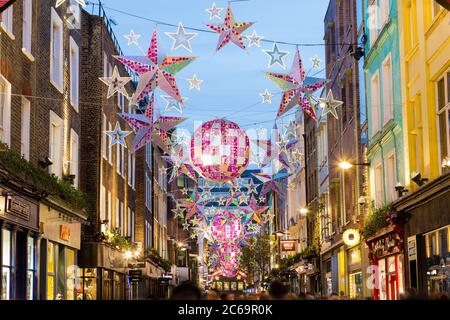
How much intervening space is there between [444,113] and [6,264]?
37.6 feet

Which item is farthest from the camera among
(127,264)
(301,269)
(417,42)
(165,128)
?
(301,269)

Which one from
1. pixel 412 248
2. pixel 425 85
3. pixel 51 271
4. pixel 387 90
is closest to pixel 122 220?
pixel 51 271

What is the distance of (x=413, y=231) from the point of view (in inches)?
995

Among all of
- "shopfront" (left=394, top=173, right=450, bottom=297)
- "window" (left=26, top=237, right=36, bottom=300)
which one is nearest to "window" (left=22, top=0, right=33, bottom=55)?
"window" (left=26, top=237, right=36, bottom=300)

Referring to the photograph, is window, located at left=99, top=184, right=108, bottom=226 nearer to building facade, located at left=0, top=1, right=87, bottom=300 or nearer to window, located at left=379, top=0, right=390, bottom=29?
building facade, located at left=0, top=1, right=87, bottom=300

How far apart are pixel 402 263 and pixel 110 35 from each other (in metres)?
21.2

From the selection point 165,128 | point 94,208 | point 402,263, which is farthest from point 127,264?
point 402,263

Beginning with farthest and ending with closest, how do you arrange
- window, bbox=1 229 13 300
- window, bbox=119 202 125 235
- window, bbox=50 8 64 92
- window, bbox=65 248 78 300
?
window, bbox=119 202 125 235 < window, bbox=65 248 78 300 < window, bbox=50 8 64 92 < window, bbox=1 229 13 300

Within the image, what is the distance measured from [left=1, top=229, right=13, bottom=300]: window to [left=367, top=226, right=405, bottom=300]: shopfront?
35.7 feet

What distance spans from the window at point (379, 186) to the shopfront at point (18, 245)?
12595mm

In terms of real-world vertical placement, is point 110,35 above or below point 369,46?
above

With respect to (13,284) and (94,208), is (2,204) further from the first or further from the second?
(94,208)

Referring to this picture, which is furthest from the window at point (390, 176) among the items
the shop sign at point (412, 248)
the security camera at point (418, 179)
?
the security camera at point (418, 179)

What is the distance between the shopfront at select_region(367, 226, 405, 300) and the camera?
89.4 feet
